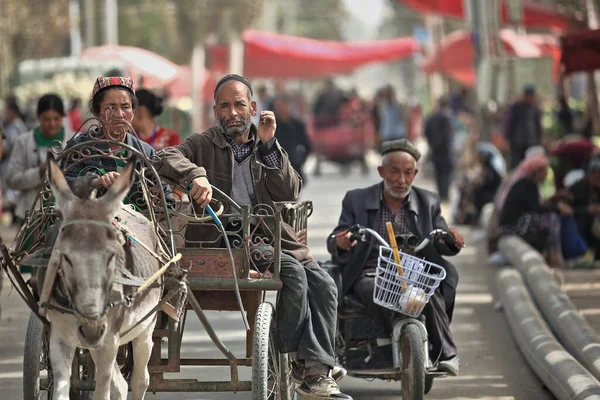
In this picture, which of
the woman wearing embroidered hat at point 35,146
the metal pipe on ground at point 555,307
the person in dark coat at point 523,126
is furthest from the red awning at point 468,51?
the woman wearing embroidered hat at point 35,146

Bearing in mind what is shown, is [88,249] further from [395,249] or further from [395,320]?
[395,320]

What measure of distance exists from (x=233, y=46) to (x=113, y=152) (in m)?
35.0

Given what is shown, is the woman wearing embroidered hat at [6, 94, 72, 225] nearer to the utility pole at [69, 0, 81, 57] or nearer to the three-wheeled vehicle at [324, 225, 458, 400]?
the three-wheeled vehicle at [324, 225, 458, 400]

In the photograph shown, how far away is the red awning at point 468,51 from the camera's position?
28875 millimetres

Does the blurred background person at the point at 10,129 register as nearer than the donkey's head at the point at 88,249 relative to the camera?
No

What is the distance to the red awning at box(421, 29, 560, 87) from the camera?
2888cm

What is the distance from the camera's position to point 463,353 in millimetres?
10414

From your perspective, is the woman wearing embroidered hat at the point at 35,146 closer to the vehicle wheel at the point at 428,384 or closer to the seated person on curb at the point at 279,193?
the vehicle wheel at the point at 428,384

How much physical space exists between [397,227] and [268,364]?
72.1 inches

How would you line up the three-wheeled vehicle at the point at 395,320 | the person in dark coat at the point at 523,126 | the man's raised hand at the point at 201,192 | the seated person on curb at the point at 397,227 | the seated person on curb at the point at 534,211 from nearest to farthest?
the man's raised hand at the point at 201,192 < the three-wheeled vehicle at the point at 395,320 < the seated person on curb at the point at 397,227 < the seated person on curb at the point at 534,211 < the person in dark coat at the point at 523,126

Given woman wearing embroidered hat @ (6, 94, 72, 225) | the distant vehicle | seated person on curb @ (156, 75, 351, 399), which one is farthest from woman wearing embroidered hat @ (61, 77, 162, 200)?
the distant vehicle

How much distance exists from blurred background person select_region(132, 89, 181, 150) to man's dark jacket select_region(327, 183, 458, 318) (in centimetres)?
286

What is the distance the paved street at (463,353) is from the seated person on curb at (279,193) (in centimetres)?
181

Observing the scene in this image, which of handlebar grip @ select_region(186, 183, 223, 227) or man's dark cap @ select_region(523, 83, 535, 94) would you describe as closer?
handlebar grip @ select_region(186, 183, 223, 227)
